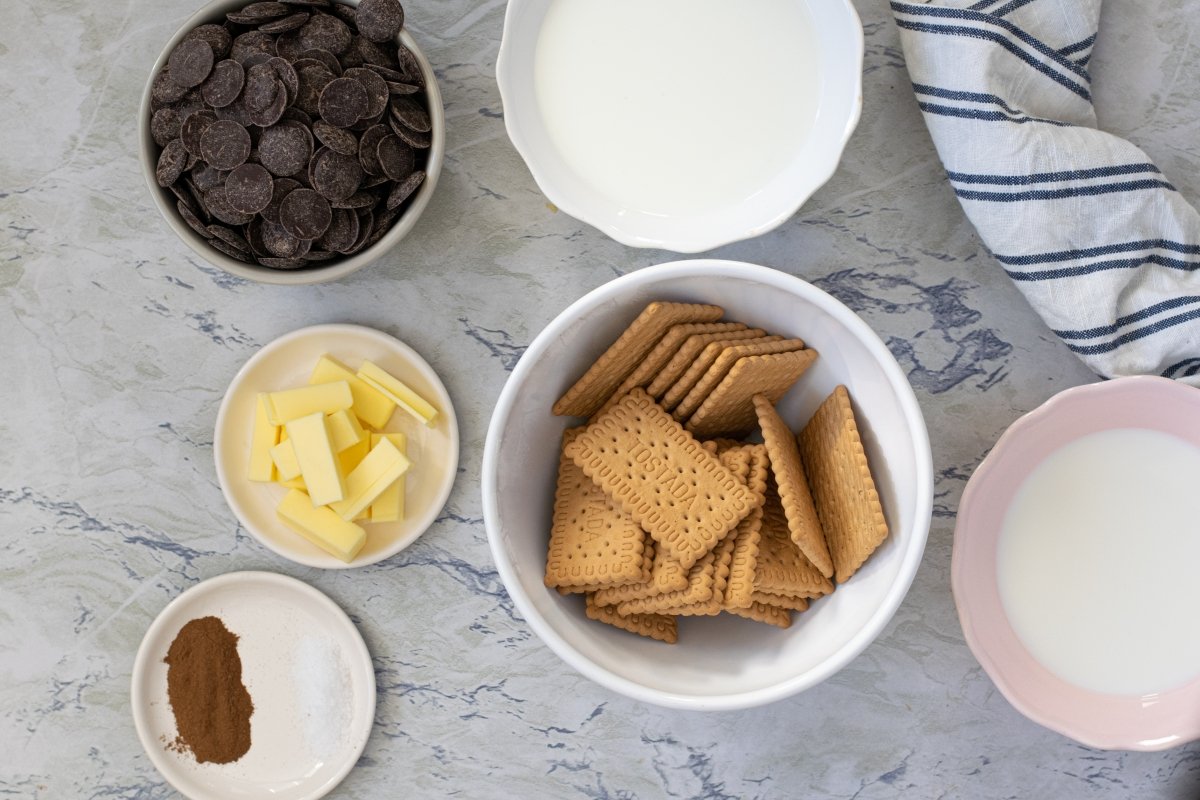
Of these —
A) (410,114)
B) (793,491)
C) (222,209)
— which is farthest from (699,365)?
(222,209)

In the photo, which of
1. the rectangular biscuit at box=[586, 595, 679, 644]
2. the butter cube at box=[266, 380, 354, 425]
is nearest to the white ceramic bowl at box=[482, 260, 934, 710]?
the rectangular biscuit at box=[586, 595, 679, 644]

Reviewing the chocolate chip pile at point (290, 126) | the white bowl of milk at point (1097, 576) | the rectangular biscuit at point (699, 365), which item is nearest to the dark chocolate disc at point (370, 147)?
the chocolate chip pile at point (290, 126)

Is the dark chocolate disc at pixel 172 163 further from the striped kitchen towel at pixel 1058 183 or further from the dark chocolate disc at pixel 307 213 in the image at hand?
the striped kitchen towel at pixel 1058 183

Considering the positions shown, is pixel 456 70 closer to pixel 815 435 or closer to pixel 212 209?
pixel 212 209

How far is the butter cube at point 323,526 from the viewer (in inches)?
38.2

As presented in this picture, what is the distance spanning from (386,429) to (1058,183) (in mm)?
673

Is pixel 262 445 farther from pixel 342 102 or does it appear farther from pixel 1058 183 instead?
pixel 1058 183

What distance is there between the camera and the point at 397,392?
98cm

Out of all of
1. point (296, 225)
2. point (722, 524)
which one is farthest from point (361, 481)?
point (722, 524)

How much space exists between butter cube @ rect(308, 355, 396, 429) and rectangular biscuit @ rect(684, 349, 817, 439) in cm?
31

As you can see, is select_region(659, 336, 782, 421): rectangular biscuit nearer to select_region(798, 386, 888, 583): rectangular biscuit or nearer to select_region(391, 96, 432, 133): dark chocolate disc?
select_region(798, 386, 888, 583): rectangular biscuit

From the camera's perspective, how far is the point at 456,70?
3.18 feet

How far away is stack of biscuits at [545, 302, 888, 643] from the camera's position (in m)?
0.82

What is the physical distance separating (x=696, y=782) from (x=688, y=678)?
0.26 meters
